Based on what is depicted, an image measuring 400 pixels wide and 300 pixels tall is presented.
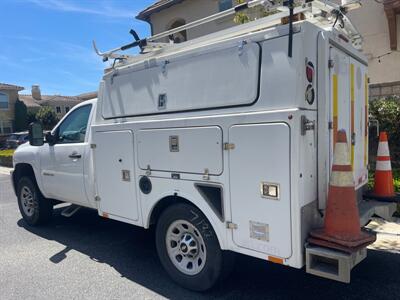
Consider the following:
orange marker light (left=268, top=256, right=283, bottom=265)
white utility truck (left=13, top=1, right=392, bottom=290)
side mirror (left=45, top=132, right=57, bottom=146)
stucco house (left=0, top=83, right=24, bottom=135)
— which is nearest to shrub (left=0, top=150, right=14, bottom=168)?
side mirror (left=45, top=132, right=57, bottom=146)

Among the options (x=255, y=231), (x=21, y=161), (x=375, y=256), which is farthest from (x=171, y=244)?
(x=21, y=161)

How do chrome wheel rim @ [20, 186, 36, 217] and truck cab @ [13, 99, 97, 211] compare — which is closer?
truck cab @ [13, 99, 97, 211]

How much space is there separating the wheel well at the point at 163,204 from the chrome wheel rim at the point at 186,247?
0.21 metres

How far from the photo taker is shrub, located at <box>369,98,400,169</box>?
760 centimetres

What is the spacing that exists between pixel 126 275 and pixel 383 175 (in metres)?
3.21

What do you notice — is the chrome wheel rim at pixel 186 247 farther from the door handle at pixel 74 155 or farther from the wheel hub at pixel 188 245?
the door handle at pixel 74 155

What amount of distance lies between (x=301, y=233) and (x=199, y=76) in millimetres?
1708

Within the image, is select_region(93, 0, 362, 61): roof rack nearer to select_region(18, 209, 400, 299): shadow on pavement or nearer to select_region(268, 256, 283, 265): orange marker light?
select_region(268, 256, 283, 265): orange marker light

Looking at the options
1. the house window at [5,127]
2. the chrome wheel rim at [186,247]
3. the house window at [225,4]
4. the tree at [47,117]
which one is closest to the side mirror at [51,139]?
the chrome wheel rim at [186,247]

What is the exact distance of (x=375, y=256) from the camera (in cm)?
447

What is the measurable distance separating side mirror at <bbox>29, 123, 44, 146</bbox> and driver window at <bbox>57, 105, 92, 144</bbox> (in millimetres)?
258

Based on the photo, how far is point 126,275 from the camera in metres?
4.24

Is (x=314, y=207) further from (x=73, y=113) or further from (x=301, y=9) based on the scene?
(x=73, y=113)

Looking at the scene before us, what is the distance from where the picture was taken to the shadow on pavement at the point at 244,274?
11.9 feet
